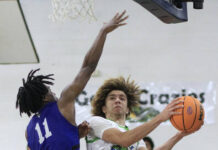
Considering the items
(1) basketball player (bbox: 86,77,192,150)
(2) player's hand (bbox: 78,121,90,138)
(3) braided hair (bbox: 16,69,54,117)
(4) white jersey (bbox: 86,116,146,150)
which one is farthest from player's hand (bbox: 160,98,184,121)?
(3) braided hair (bbox: 16,69,54,117)

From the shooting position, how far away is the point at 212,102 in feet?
25.9

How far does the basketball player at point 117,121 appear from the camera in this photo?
3.21m

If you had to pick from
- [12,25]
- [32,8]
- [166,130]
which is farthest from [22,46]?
[166,130]

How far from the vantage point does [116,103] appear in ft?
13.1

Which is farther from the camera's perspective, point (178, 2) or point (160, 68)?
point (160, 68)

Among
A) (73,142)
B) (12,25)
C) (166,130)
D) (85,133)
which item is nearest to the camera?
(73,142)

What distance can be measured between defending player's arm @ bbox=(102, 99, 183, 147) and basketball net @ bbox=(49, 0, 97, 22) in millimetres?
3532

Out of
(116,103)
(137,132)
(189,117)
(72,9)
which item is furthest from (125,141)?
(72,9)

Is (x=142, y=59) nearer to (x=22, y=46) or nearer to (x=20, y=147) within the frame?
(x=22, y=46)

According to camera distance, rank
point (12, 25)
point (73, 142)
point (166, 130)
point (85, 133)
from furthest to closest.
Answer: point (166, 130) → point (12, 25) → point (85, 133) → point (73, 142)

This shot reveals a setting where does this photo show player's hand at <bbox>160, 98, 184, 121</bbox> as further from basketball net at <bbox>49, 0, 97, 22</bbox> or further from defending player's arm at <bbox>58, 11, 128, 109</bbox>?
basketball net at <bbox>49, 0, 97, 22</bbox>

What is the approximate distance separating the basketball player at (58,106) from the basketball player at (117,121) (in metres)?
0.33

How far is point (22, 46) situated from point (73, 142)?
164 inches

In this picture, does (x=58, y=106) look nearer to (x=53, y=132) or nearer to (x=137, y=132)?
(x=53, y=132)
